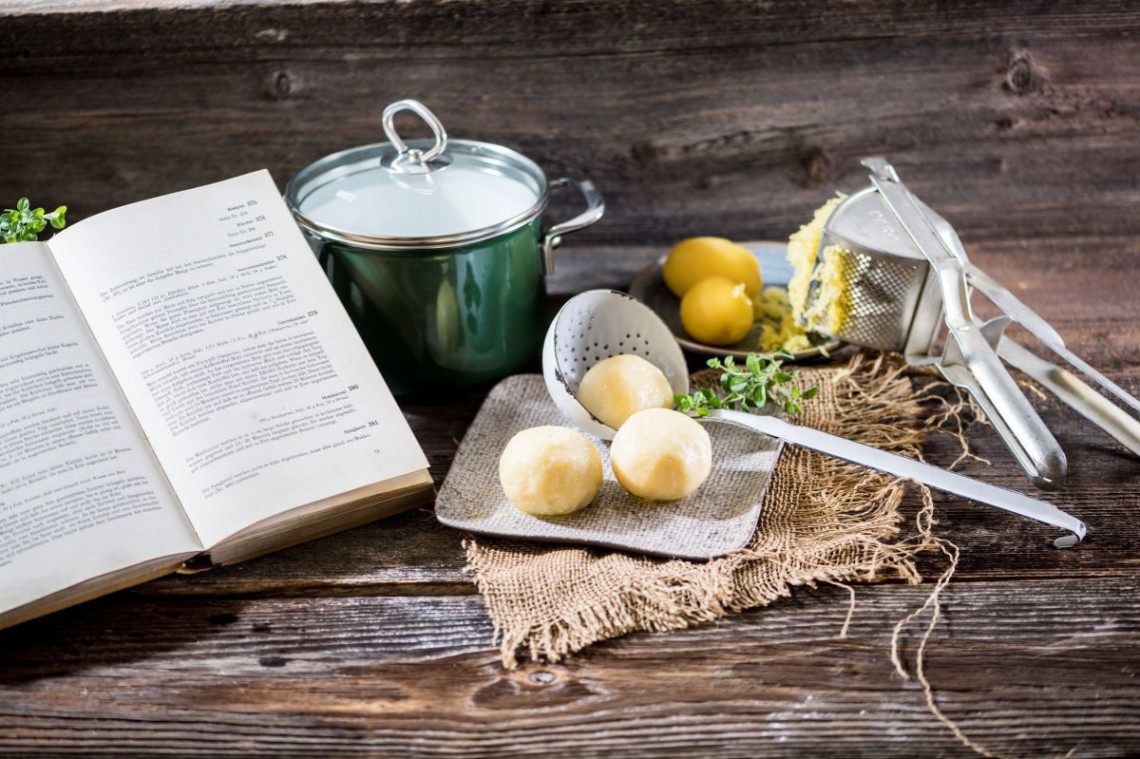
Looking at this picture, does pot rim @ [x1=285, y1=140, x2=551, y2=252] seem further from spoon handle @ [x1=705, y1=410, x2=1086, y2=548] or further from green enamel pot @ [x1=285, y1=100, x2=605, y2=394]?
spoon handle @ [x1=705, y1=410, x2=1086, y2=548]

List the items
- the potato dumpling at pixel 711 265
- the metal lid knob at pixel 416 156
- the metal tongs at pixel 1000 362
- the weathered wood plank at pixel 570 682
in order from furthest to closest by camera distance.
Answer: the potato dumpling at pixel 711 265, the metal lid knob at pixel 416 156, the metal tongs at pixel 1000 362, the weathered wood plank at pixel 570 682

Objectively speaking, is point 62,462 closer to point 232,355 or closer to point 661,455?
point 232,355

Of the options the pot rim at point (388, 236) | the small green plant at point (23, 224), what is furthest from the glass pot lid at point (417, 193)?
the small green plant at point (23, 224)

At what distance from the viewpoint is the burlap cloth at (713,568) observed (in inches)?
31.3

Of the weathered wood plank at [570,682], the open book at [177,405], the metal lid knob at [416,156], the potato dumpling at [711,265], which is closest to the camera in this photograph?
the weathered wood plank at [570,682]

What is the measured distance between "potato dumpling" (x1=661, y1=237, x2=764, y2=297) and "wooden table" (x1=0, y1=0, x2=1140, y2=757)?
0.18 meters

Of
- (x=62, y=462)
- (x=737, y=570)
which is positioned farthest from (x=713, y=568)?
(x=62, y=462)

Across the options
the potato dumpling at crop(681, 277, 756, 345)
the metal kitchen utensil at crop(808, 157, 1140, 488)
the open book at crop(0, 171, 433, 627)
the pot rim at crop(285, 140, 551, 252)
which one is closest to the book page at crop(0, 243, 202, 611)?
the open book at crop(0, 171, 433, 627)

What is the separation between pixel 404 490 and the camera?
916 mm

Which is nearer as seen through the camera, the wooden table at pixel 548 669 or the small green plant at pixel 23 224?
the wooden table at pixel 548 669

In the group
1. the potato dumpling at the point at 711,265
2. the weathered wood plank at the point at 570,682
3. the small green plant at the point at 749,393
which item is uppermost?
the potato dumpling at the point at 711,265

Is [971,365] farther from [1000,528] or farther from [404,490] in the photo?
[404,490]

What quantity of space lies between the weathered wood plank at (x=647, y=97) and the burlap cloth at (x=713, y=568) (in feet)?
1.97

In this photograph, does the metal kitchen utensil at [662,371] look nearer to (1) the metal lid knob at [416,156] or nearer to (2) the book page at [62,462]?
(1) the metal lid knob at [416,156]
